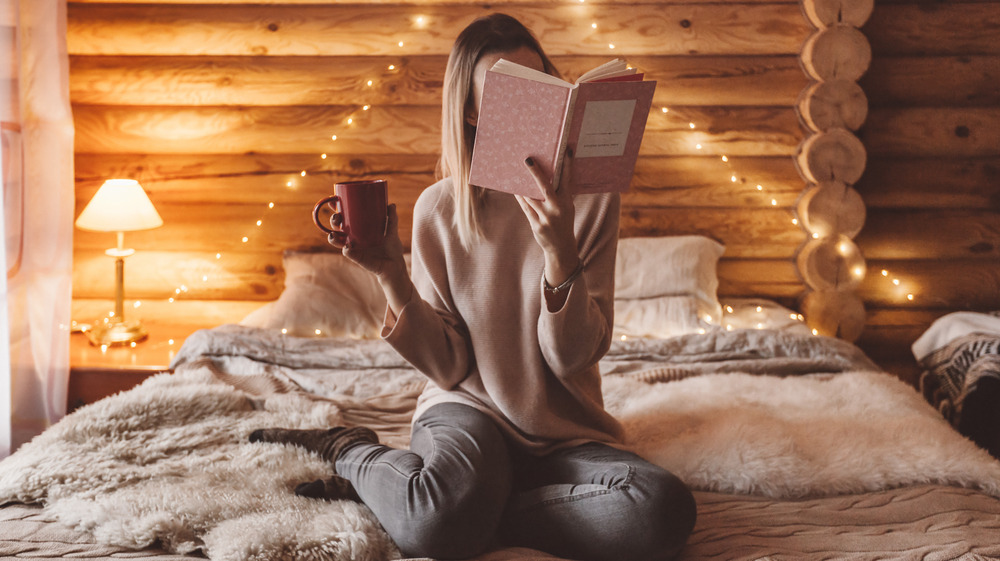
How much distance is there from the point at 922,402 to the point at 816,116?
1.12 meters

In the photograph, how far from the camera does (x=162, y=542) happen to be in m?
1.06

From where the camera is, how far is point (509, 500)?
1146 mm

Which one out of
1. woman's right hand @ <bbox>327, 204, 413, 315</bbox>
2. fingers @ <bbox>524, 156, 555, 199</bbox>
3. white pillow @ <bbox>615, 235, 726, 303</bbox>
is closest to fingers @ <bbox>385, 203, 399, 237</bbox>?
Result: woman's right hand @ <bbox>327, 204, 413, 315</bbox>

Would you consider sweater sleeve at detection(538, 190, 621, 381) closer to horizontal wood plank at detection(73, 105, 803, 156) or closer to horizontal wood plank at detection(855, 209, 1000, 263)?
horizontal wood plank at detection(73, 105, 803, 156)

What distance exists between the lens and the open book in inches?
39.1

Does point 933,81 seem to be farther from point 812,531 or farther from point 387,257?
point 387,257

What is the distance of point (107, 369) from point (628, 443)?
1.54 metres

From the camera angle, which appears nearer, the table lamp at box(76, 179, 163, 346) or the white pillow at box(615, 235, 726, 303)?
the table lamp at box(76, 179, 163, 346)

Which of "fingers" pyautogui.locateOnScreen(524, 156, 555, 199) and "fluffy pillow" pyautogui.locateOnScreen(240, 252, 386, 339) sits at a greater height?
"fingers" pyautogui.locateOnScreen(524, 156, 555, 199)

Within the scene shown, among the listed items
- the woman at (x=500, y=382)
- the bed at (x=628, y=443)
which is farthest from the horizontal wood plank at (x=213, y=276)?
the woman at (x=500, y=382)

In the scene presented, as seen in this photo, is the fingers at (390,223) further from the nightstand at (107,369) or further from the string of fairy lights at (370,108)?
the string of fairy lights at (370,108)

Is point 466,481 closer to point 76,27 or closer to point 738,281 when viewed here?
point 738,281

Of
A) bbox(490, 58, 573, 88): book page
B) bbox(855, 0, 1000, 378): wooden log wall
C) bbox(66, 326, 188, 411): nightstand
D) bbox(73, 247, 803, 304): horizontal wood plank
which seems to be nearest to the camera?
bbox(490, 58, 573, 88): book page

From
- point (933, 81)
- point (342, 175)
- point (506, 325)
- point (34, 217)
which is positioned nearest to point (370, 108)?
point (342, 175)
